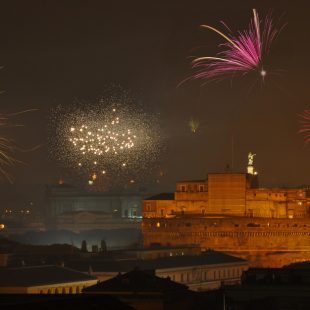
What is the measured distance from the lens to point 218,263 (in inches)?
3157

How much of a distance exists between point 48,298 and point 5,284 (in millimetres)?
27245

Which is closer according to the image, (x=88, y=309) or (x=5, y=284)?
(x=88, y=309)

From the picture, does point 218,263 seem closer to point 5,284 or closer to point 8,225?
point 5,284

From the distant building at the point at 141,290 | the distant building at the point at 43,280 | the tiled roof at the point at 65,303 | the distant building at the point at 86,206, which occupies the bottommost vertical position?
the tiled roof at the point at 65,303

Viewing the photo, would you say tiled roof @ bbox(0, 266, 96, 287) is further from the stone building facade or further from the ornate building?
the stone building facade

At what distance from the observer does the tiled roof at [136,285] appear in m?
46.4

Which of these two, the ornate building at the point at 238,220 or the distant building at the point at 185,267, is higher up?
the ornate building at the point at 238,220

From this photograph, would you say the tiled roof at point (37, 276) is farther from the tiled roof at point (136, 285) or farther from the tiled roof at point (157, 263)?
the tiled roof at point (157, 263)

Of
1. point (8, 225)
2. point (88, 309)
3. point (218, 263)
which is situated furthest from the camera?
point (8, 225)

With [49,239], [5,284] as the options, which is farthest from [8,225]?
[5,284]

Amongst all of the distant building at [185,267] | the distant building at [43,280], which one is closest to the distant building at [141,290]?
the distant building at [43,280]

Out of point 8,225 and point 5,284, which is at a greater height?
point 8,225

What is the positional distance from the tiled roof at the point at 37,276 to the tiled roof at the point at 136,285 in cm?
630

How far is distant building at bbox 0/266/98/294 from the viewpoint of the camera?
2111 inches
